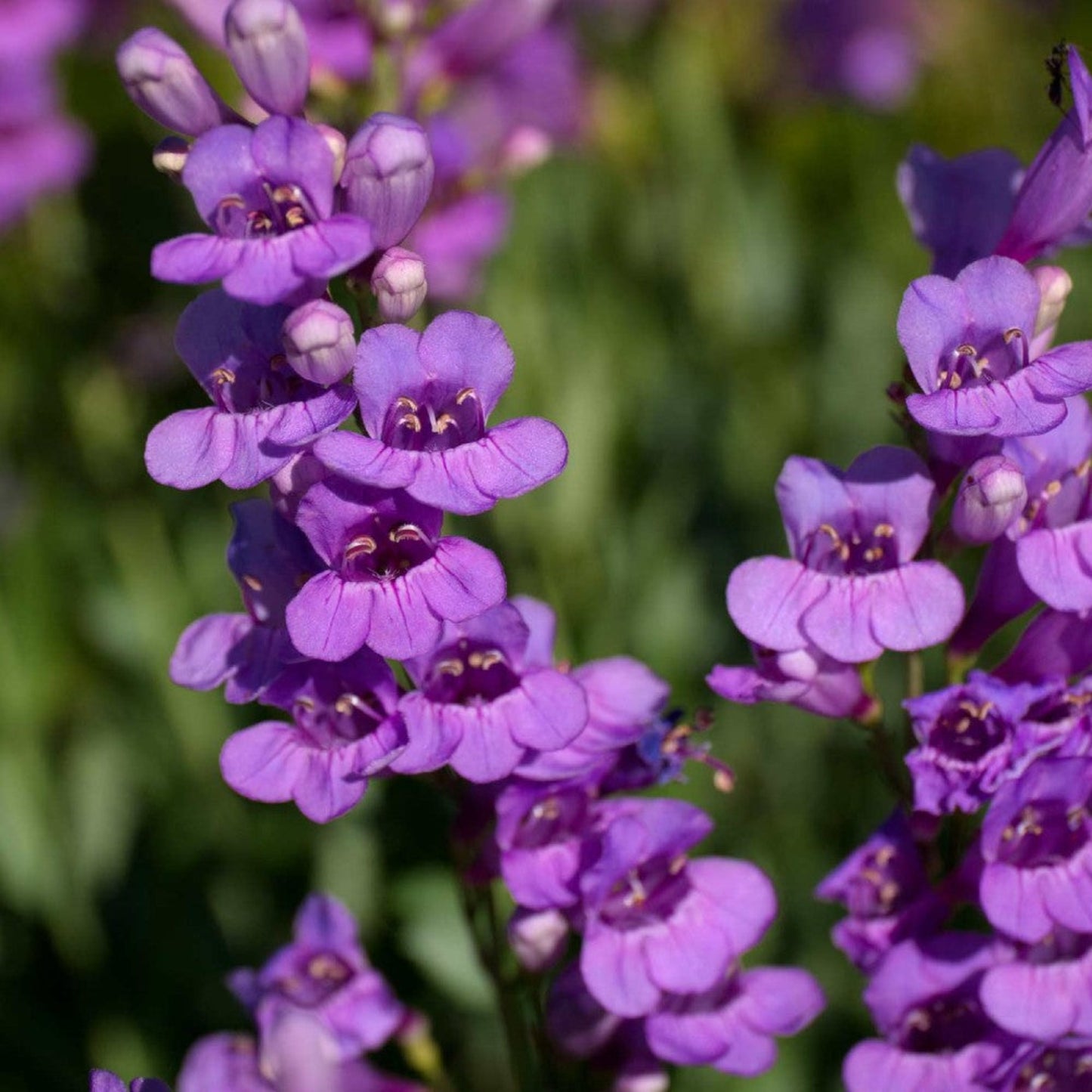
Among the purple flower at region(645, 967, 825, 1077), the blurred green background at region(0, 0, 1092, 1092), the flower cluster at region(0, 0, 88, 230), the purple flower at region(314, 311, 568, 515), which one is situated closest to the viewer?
the purple flower at region(314, 311, 568, 515)

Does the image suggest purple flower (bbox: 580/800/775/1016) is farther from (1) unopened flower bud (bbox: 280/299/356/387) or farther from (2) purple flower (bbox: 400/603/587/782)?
(1) unopened flower bud (bbox: 280/299/356/387)

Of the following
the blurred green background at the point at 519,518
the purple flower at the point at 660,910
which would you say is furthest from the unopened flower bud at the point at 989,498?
the blurred green background at the point at 519,518

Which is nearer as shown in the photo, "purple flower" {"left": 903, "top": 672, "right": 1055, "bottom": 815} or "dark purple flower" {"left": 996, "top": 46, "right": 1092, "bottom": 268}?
"purple flower" {"left": 903, "top": 672, "right": 1055, "bottom": 815}

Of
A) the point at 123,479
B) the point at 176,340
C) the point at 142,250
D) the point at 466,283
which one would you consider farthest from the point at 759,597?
the point at 142,250

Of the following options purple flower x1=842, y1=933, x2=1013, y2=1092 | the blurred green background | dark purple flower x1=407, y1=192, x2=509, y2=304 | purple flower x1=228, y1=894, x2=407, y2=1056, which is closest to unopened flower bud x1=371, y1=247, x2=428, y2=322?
purple flower x1=228, y1=894, x2=407, y2=1056

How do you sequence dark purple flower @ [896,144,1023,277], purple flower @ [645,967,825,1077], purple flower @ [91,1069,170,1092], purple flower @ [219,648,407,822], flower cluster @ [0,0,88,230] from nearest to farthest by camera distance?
1. purple flower @ [91,1069,170,1092]
2. purple flower @ [219,648,407,822]
3. purple flower @ [645,967,825,1077]
4. dark purple flower @ [896,144,1023,277]
5. flower cluster @ [0,0,88,230]

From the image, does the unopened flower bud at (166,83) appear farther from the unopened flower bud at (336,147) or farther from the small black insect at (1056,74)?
the small black insect at (1056,74)
